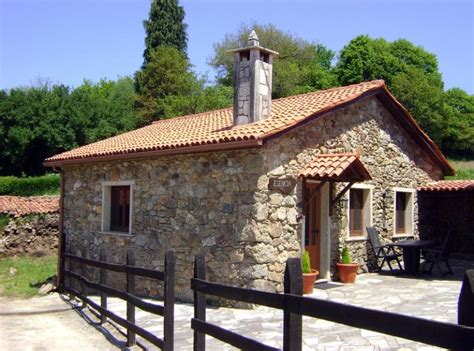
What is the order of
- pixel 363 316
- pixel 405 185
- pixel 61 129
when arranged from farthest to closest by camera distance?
pixel 61 129
pixel 405 185
pixel 363 316

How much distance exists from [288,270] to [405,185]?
33.6 ft

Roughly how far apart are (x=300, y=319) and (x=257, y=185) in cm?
486

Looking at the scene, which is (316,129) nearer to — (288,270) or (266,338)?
(266,338)

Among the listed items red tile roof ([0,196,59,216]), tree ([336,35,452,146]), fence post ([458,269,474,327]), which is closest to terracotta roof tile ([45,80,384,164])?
red tile roof ([0,196,59,216])

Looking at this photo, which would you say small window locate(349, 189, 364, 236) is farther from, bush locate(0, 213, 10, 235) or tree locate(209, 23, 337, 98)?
tree locate(209, 23, 337, 98)

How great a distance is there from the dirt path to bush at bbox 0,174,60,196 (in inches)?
521

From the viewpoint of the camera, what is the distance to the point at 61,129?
29141mm

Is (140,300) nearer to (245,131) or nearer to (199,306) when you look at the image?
(199,306)

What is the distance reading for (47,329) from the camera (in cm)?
771

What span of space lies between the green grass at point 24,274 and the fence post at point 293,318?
30.8 ft

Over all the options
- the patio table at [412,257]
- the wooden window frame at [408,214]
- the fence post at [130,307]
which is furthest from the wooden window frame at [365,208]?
the fence post at [130,307]

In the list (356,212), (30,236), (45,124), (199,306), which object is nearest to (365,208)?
(356,212)

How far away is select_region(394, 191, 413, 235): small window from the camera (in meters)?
13.0

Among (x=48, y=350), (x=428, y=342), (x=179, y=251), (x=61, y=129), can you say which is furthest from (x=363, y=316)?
(x=61, y=129)
